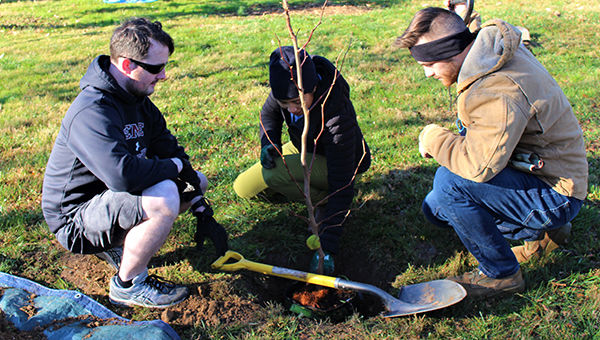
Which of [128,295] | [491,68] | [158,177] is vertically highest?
[491,68]

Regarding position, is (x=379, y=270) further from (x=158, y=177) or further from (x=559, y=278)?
(x=158, y=177)

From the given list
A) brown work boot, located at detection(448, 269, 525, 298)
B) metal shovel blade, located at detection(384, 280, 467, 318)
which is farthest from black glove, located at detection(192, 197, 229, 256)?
brown work boot, located at detection(448, 269, 525, 298)

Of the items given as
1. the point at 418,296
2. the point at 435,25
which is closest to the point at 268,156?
the point at 418,296

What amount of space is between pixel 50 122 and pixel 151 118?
10.2 feet

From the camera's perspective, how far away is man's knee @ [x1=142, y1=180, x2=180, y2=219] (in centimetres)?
238

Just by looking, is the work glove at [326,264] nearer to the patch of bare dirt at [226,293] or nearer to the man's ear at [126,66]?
the patch of bare dirt at [226,293]

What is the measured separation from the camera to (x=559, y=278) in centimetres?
276

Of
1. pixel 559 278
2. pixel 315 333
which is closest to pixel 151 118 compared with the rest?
pixel 315 333

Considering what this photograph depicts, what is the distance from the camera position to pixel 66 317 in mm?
2434

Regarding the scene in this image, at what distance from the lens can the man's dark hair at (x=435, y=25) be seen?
2.26 m

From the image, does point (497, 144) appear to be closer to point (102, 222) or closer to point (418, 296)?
point (418, 296)

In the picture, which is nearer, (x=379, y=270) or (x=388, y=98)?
(x=379, y=270)

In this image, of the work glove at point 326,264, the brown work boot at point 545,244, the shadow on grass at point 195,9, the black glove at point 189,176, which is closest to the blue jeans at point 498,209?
the brown work boot at point 545,244

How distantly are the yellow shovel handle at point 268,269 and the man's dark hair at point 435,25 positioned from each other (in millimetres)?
1433
